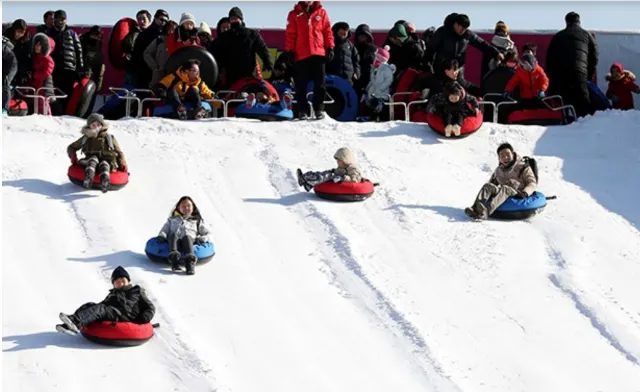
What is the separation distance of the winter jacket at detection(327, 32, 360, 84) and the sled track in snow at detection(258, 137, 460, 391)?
205cm

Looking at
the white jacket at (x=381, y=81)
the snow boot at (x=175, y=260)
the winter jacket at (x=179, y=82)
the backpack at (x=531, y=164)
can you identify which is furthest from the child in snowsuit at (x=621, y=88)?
the snow boot at (x=175, y=260)

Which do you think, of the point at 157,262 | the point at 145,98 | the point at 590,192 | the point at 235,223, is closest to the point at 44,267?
the point at 157,262

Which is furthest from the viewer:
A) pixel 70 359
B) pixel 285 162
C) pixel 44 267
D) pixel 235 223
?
pixel 285 162

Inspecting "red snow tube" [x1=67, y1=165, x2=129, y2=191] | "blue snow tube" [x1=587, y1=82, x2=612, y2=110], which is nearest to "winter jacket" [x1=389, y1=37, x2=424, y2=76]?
"blue snow tube" [x1=587, y1=82, x2=612, y2=110]

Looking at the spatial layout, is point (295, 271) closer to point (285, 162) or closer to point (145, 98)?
point (285, 162)

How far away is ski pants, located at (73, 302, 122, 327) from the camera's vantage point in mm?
13266

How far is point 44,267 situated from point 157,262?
94 cm

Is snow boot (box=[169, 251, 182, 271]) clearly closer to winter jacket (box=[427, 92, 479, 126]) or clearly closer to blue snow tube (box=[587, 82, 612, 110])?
winter jacket (box=[427, 92, 479, 126])

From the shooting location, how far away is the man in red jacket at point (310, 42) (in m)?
17.9

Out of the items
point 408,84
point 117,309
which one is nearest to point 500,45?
point 408,84

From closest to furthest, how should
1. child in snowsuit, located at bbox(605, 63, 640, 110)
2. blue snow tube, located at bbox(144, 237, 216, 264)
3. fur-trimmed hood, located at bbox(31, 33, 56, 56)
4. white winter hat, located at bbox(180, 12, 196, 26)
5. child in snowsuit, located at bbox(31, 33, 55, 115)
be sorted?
1. blue snow tube, located at bbox(144, 237, 216, 264)
2. fur-trimmed hood, located at bbox(31, 33, 56, 56)
3. child in snowsuit, located at bbox(31, 33, 55, 115)
4. white winter hat, located at bbox(180, 12, 196, 26)
5. child in snowsuit, located at bbox(605, 63, 640, 110)

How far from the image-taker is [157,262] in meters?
14.8

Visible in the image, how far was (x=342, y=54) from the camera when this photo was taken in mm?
18953

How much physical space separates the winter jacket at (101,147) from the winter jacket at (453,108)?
145 inches
